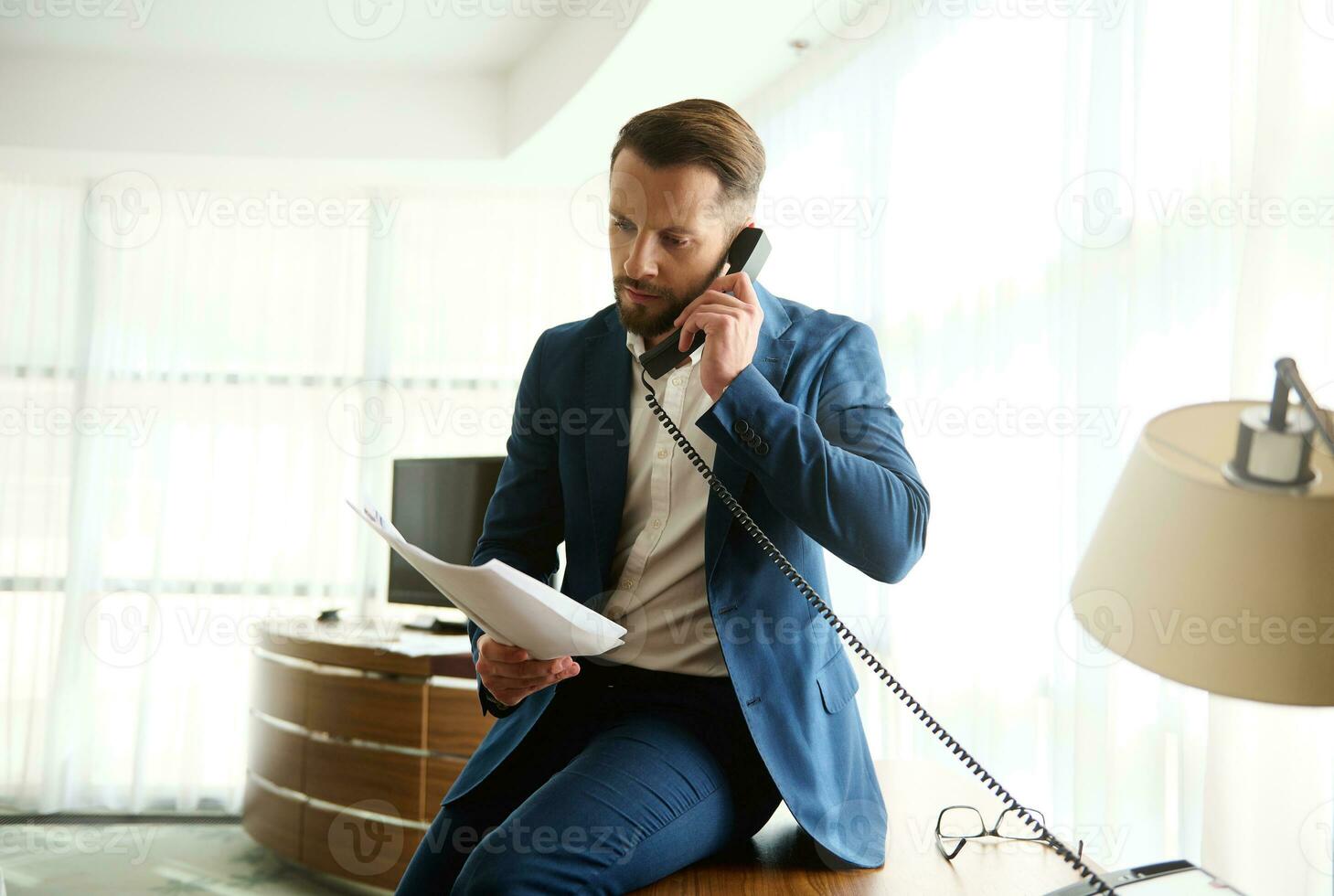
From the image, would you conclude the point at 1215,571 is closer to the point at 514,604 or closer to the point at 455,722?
the point at 514,604

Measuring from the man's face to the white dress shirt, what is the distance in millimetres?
77

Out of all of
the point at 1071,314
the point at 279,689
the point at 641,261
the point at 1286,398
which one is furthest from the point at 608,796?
the point at 279,689

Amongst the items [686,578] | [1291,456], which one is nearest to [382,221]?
[686,578]

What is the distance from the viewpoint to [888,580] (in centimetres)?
135

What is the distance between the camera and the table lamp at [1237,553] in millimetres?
616

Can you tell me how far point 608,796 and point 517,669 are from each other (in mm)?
222

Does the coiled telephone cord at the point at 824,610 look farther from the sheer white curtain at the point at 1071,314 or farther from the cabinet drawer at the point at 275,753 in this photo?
the cabinet drawer at the point at 275,753

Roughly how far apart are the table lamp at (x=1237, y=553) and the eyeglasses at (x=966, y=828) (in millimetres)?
839

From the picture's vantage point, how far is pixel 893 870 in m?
1.33

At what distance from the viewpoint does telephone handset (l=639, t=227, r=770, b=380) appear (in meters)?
1.40

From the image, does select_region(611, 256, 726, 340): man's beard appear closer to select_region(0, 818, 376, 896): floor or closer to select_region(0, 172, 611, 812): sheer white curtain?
select_region(0, 818, 376, 896): floor

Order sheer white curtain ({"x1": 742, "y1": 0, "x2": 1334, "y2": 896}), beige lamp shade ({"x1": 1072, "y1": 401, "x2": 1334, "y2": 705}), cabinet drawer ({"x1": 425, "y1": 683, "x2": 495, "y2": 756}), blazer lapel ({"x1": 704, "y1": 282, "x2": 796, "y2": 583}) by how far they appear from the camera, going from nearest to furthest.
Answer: beige lamp shade ({"x1": 1072, "y1": 401, "x2": 1334, "y2": 705})
blazer lapel ({"x1": 704, "y1": 282, "x2": 796, "y2": 583})
sheer white curtain ({"x1": 742, "y1": 0, "x2": 1334, "y2": 896})
cabinet drawer ({"x1": 425, "y1": 683, "x2": 495, "y2": 756})

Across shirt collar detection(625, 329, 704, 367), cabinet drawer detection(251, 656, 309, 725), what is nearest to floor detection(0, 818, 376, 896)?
cabinet drawer detection(251, 656, 309, 725)

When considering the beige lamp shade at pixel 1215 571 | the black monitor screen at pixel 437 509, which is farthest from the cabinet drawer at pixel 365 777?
the beige lamp shade at pixel 1215 571
